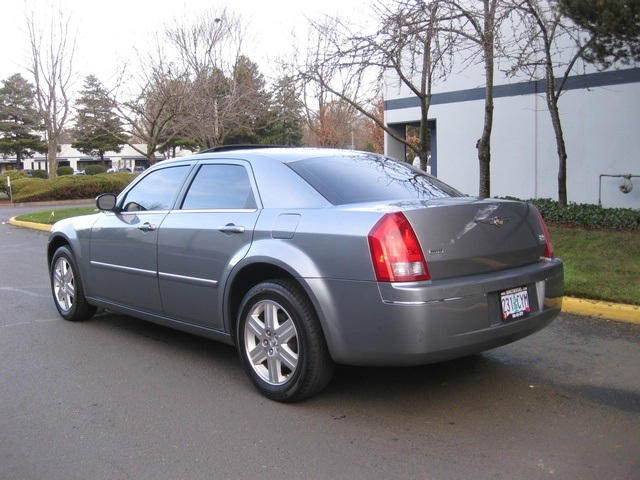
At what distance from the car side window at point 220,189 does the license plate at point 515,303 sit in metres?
1.82

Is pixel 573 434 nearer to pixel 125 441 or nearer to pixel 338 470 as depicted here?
pixel 338 470

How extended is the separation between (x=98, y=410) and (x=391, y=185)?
253 cm

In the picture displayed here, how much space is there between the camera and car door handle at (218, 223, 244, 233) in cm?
445

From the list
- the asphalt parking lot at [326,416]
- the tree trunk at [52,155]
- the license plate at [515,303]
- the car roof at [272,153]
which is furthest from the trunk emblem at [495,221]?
the tree trunk at [52,155]

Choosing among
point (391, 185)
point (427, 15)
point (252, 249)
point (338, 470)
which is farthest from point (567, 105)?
point (338, 470)

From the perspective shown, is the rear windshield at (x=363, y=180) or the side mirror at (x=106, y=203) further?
the side mirror at (x=106, y=203)

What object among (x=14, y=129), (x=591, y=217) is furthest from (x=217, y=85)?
(x=14, y=129)

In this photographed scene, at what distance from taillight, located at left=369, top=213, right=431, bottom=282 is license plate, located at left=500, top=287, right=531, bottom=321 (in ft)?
2.00

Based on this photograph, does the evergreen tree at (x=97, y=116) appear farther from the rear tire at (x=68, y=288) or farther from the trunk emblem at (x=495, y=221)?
the trunk emblem at (x=495, y=221)

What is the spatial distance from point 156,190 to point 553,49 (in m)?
11.2

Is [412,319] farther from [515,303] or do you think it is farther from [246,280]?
[246,280]

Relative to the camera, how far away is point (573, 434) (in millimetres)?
3639

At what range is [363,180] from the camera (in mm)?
4570

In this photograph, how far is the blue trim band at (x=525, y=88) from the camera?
514 inches
